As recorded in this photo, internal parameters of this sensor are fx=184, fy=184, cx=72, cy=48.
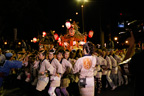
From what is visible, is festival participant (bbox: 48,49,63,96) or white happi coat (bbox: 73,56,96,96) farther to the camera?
festival participant (bbox: 48,49,63,96)

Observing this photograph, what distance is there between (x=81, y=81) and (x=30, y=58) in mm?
4465

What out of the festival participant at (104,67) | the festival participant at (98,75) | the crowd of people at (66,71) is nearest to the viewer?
the crowd of people at (66,71)

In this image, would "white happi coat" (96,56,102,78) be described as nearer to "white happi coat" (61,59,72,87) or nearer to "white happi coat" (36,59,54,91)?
"white happi coat" (61,59,72,87)

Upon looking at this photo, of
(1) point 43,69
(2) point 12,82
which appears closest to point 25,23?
(2) point 12,82

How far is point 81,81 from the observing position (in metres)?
4.99

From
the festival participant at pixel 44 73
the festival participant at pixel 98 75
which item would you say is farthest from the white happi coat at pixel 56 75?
the festival participant at pixel 98 75

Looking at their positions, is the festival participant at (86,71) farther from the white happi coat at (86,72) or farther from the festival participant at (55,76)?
the festival participant at (55,76)

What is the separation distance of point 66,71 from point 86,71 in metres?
2.40

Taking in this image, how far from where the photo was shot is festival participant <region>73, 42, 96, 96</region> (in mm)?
4957

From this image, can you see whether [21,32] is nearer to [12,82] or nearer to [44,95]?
[12,82]

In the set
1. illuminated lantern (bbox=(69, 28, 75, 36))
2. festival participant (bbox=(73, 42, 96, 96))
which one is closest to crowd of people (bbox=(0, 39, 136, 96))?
festival participant (bbox=(73, 42, 96, 96))

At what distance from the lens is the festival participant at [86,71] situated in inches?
195

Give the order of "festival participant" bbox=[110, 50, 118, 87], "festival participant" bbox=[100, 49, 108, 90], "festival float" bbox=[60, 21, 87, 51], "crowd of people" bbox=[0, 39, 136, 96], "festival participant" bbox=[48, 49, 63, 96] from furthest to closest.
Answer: "festival float" bbox=[60, 21, 87, 51] → "festival participant" bbox=[110, 50, 118, 87] → "festival participant" bbox=[100, 49, 108, 90] → "festival participant" bbox=[48, 49, 63, 96] → "crowd of people" bbox=[0, 39, 136, 96]

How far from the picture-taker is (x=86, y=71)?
505 cm
